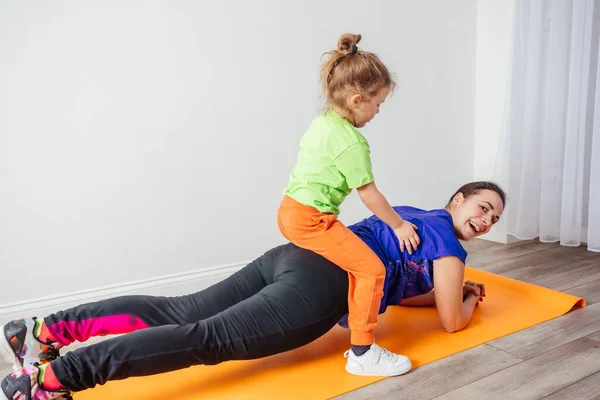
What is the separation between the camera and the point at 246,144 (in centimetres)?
251

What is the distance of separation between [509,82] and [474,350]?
1.72m

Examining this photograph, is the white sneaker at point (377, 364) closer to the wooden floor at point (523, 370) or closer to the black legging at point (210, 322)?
the wooden floor at point (523, 370)

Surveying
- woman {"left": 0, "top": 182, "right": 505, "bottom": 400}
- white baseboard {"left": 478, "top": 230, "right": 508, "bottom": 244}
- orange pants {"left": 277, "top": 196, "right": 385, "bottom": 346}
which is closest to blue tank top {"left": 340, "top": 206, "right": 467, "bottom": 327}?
woman {"left": 0, "top": 182, "right": 505, "bottom": 400}

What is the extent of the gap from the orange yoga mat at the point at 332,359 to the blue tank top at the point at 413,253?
18cm

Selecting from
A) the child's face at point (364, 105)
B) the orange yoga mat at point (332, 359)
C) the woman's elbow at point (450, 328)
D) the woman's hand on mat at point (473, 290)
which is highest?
the child's face at point (364, 105)

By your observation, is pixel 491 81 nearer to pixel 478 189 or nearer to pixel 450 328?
pixel 478 189

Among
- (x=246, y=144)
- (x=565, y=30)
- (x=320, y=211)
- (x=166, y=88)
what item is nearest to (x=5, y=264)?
(x=166, y=88)

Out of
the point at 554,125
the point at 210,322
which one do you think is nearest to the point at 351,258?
the point at 210,322

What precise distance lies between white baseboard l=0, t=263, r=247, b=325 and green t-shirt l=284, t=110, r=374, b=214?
96 centimetres

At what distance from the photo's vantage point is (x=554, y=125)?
8.93ft

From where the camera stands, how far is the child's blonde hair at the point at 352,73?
155 centimetres

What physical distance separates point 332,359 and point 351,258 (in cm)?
35

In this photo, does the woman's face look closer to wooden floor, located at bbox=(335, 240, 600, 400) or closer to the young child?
the young child

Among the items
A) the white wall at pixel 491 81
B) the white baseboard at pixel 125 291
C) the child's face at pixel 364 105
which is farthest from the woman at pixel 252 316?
the white wall at pixel 491 81
